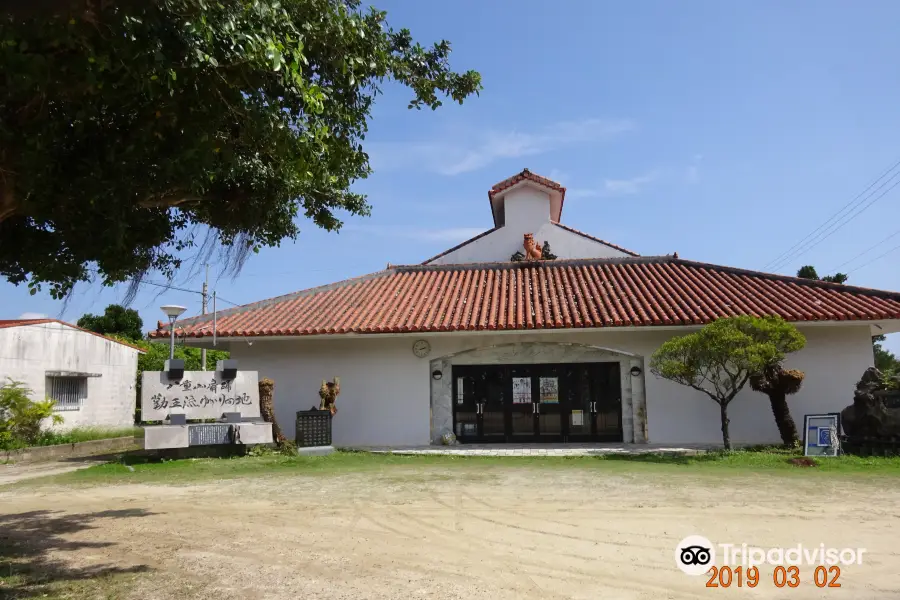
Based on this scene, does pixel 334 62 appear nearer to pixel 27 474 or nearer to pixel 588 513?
pixel 588 513

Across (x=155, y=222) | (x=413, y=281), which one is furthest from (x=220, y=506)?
(x=413, y=281)

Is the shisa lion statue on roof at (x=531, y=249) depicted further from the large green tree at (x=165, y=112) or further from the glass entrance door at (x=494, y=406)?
the large green tree at (x=165, y=112)

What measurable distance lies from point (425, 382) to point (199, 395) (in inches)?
209

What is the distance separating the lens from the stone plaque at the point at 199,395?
14.1 meters

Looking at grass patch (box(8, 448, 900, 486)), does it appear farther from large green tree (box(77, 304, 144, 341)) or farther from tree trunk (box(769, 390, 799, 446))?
large green tree (box(77, 304, 144, 341))

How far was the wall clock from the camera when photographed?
1630 cm

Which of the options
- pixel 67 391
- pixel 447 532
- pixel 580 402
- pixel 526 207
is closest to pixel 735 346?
pixel 580 402

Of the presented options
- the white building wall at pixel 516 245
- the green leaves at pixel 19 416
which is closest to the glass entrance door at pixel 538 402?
the white building wall at pixel 516 245

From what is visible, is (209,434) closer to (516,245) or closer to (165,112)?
(165,112)

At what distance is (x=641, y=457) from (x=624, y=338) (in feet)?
11.0

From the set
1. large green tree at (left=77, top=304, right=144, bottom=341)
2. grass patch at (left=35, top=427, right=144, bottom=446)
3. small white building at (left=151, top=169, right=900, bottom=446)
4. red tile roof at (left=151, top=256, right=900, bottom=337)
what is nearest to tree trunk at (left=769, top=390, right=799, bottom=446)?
small white building at (left=151, top=169, right=900, bottom=446)

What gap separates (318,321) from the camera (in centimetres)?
1648

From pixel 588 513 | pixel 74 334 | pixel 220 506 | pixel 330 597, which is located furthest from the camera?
pixel 74 334

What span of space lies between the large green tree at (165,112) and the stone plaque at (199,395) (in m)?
8.00
